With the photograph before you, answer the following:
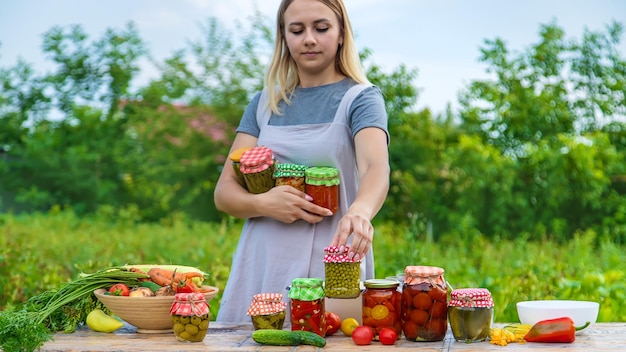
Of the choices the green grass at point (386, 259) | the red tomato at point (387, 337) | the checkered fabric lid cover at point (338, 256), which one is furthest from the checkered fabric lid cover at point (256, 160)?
the green grass at point (386, 259)

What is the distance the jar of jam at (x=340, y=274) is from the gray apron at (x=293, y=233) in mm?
389

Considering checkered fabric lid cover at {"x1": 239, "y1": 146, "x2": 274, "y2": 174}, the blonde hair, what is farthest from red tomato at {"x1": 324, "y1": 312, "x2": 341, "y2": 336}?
the blonde hair

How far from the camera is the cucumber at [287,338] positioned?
7.75ft

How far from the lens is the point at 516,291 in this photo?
5.33 metres

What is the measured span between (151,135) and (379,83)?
3223 mm

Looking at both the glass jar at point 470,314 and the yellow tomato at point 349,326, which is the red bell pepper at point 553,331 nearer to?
the glass jar at point 470,314

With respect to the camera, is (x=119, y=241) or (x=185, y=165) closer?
(x=119, y=241)

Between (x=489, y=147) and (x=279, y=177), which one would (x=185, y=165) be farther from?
(x=279, y=177)

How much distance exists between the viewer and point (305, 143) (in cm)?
290

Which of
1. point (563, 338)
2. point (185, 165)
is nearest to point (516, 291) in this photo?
point (563, 338)

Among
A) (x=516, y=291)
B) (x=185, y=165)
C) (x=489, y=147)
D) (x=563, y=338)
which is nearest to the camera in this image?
(x=563, y=338)

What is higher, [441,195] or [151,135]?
[151,135]

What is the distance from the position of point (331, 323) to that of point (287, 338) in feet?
0.74

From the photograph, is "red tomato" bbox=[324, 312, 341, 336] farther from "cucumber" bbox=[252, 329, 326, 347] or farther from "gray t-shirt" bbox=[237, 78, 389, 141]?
"gray t-shirt" bbox=[237, 78, 389, 141]
